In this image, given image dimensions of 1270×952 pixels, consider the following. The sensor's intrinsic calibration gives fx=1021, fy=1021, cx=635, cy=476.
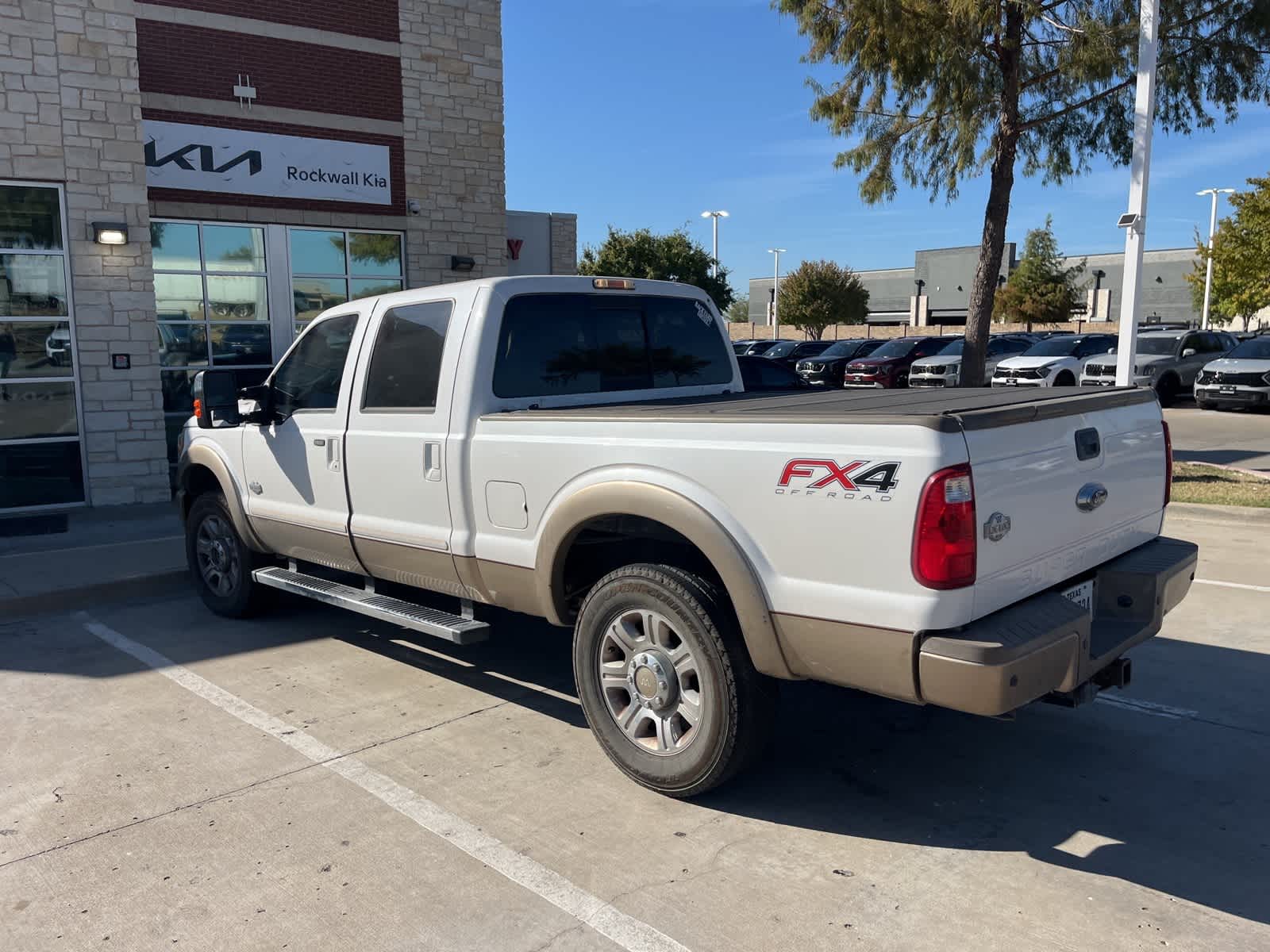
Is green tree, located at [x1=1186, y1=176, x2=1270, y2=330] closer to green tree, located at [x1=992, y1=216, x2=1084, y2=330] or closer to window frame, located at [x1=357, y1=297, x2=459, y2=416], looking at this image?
green tree, located at [x1=992, y1=216, x2=1084, y2=330]

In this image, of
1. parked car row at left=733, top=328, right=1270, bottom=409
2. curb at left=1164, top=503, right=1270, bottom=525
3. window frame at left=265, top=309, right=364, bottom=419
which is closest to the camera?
window frame at left=265, top=309, right=364, bottom=419

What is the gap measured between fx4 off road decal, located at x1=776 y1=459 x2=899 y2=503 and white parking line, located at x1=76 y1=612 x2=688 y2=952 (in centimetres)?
147

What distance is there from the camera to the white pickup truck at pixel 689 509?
3.24m

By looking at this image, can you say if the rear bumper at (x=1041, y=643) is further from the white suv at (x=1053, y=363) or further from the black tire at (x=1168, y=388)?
the black tire at (x=1168, y=388)

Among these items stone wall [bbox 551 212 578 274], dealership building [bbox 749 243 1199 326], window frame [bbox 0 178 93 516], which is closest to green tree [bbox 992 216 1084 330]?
dealership building [bbox 749 243 1199 326]

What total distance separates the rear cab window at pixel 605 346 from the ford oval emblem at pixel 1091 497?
228 cm

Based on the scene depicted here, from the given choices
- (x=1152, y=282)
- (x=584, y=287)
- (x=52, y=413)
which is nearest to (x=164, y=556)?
(x=52, y=413)

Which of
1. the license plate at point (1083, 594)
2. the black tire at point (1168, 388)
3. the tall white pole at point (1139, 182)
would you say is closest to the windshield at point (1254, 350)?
the black tire at point (1168, 388)

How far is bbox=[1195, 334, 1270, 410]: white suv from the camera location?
2108 centimetres

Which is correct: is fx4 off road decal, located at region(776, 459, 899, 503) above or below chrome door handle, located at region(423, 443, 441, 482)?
above

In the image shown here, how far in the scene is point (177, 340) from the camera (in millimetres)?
11742

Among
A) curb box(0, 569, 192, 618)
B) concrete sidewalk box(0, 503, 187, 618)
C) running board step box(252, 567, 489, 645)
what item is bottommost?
curb box(0, 569, 192, 618)

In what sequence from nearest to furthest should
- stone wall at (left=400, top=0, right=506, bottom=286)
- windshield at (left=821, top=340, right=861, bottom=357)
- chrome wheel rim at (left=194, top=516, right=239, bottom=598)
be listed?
1. chrome wheel rim at (left=194, top=516, right=239, bottom=598)
2. stone wall at (left=400, top=0, right=506, bottom=286)
3. windshield at (left=821, top=340, right=861, bottom=357)

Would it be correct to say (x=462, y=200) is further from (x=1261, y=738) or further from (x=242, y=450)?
(x=1261, y=738)
